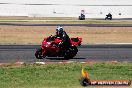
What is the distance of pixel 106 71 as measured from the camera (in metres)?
18.5

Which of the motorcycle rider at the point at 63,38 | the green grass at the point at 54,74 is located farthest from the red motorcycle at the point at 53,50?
the green grass at the point at 54,74

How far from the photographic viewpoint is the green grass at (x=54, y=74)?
1537 centimetres

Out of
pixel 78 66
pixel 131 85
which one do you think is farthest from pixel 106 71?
pixel 131 85

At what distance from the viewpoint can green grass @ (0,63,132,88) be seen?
15366mm

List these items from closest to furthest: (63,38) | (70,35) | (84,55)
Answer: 1. (63,38)
2. (84,55)
3. (70,35)

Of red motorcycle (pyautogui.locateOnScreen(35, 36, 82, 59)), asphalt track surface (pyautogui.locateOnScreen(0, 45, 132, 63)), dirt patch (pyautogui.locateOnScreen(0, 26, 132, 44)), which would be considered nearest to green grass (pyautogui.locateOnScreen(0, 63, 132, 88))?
asphalt track surface (pyautogui.locateOnScreen(0, 45, 132, 63))

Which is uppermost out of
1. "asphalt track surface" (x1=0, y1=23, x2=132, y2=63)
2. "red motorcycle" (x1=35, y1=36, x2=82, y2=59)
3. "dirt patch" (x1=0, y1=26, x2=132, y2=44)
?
"red motorcycle" (x1=35, y1=36, x2=82, y2=59)

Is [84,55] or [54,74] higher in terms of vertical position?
[54,74]

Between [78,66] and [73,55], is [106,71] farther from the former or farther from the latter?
[73,55]

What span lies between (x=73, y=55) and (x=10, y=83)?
9.18 m

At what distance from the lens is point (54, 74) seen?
57.3 feet

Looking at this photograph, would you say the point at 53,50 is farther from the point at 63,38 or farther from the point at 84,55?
the point at 84,55

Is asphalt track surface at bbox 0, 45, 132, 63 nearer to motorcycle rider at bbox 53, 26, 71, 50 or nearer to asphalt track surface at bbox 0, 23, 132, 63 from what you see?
asphalt track surface at bbox 0, 23, 132, 63

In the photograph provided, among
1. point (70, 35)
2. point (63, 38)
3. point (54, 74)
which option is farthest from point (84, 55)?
point (70, 35)
